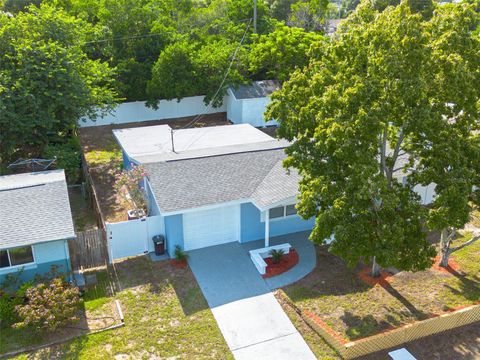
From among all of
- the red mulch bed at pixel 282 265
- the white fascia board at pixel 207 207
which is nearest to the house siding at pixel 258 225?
the white fascia board at pixel 207 207

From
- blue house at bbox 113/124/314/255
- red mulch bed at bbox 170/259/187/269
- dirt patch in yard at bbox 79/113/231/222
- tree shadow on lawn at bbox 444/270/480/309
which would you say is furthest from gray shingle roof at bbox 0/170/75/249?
tree shadow on lawn at bbox 444/270/480/309

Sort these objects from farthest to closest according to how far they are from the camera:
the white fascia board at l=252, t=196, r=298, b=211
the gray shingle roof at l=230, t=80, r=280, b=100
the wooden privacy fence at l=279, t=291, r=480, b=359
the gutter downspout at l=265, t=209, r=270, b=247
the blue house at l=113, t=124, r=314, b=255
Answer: the gray shingle roof at l=230, t=80, r=280, b=100
the gutter downspout at l=265, t=209, r=270, b=247
the blue house at l=113, t=124, r=314, b=255
the white fascia board at l=252, t=196, r=298, b=211
the wooden privacy fence at l=279, t=291, r=480, b=359

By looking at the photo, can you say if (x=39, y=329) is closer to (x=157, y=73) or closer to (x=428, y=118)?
(x=428, y=118)

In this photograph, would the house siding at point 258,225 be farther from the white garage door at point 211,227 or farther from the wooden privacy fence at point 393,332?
the wooden privacy fence at point 393,332

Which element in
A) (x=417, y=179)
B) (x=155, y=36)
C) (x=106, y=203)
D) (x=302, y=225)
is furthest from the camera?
(x=155, y=36)

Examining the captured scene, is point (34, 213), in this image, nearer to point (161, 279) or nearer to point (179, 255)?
point (161, 279)

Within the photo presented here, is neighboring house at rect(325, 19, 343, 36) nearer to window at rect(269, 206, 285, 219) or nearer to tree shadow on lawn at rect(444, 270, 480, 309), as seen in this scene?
window at rect(269, 206, 285, 219)

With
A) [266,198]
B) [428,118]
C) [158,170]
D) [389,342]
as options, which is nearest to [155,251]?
[158,170]
